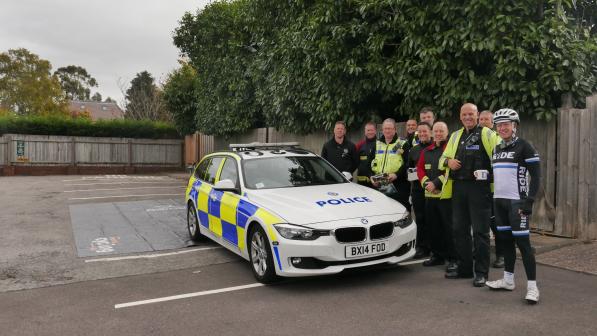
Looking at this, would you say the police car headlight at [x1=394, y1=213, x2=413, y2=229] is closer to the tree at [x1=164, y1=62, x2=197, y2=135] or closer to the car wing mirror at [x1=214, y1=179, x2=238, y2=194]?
the car wing mirror at [x1=214, y1=179, x2=238, y2=194]

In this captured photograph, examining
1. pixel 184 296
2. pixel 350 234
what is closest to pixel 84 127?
pixel 184 296

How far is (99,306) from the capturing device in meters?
4.98

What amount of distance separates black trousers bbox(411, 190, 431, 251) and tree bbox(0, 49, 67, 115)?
44889 mm

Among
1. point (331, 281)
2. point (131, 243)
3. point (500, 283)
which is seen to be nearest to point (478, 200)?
point (500, 283)

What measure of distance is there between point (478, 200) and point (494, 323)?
145 cm

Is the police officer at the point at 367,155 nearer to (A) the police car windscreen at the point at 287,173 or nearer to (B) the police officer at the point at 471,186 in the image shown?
(A) the police car windscreen at the point at 287,173

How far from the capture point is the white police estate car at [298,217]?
5.14m

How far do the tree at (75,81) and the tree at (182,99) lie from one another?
5908 cm

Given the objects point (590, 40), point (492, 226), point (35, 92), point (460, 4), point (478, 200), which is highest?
point (35, 92)

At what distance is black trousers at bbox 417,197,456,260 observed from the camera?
5809 millimetres

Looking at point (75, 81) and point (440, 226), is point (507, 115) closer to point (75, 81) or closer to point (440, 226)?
point (440, 226)

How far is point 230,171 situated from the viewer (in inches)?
274

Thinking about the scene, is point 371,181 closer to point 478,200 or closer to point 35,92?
point 478,200

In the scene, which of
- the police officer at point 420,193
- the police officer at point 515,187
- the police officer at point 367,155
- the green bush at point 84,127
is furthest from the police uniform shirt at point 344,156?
the green bush at point 84,127
